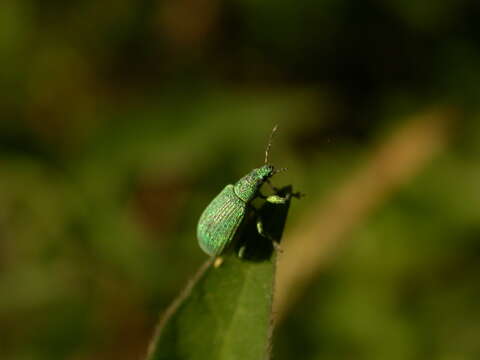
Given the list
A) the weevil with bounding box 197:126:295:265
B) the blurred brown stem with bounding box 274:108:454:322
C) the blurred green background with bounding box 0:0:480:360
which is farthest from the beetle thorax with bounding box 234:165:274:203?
the blurred green background with bounding box 0:0:480:360

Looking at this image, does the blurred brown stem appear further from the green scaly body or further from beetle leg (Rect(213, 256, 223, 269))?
beetle leg (Rect(213, 256, 223, 269))

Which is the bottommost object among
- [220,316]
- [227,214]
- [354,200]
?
[220,316]

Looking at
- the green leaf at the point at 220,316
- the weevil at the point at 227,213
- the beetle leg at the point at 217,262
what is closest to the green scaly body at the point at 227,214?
the weevil at the point at 227,213

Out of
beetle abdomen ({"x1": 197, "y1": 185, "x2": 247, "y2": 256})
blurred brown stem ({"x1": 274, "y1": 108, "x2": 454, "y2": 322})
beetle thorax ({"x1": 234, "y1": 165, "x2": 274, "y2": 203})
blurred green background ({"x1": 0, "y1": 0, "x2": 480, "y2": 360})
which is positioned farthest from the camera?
blurred green background ({"x1": 0, "y1": 0, "x2": 480, "y2": 360})

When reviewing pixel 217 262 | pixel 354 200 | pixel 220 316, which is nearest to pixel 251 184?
pixel 354 200

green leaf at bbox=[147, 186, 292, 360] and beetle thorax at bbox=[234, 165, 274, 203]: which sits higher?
beetle thorax at bbox=[234, 165, 274, 203]

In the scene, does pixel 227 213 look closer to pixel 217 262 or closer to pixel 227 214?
pixel 227 214
